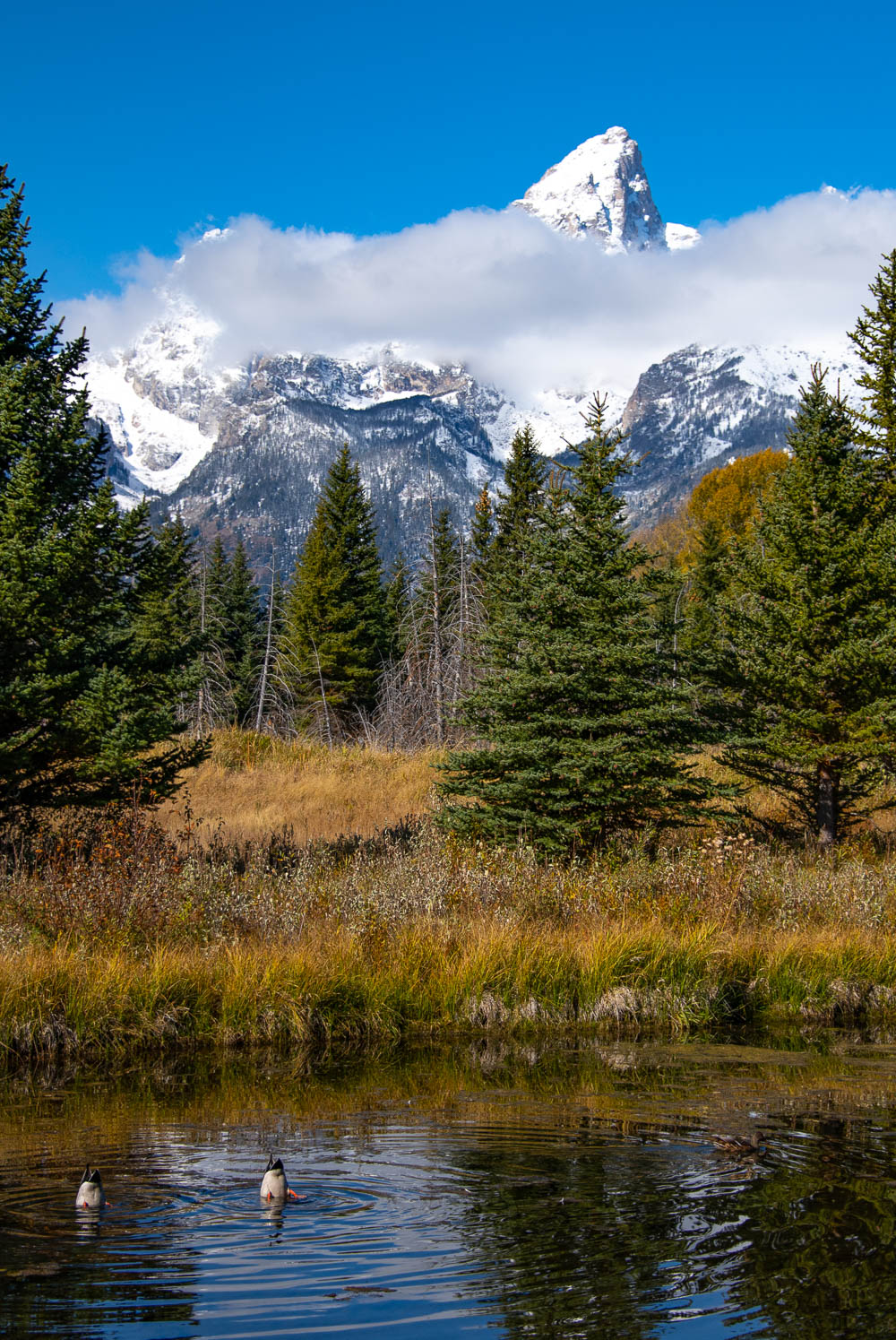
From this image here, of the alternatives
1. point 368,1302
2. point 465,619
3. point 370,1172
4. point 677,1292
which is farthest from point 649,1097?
point 465,619

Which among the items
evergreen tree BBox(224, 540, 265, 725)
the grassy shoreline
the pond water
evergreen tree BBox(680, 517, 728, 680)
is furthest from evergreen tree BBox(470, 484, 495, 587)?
the pond water

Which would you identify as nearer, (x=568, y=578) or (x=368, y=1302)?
(x=368, y=1302)

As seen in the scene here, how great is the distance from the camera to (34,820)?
12.1 m

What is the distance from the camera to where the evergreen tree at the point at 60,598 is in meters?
11.2

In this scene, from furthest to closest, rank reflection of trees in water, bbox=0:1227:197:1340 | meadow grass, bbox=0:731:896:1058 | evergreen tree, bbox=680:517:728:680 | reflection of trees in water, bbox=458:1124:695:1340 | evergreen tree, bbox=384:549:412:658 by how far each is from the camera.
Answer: evergreen tree, bbox=384:549:412:658, evergreen tree, bbox=680:517:728:680, meadow grass, bbox=0:731:896:1058, reflection of trees in water, bbox=458:1124:695:1340, reflection of trees in water, bbox=0:1227:197:1340

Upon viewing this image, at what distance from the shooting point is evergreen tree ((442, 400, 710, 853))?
43.4ft

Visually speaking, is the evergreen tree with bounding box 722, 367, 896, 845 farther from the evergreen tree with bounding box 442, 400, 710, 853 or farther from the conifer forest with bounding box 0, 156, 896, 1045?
the evergreen tree with bounding box 442, 400, 710, 853

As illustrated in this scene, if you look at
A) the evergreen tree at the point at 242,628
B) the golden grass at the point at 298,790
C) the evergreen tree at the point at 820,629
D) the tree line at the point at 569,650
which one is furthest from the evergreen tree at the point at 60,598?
the evergreen tree at the point at 242,628

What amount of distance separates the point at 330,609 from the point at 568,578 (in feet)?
89.3

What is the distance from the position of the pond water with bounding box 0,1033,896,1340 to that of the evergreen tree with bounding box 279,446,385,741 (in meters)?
31.3

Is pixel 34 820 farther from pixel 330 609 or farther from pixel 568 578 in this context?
pixel 330 609

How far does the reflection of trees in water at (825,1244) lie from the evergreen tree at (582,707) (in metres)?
7.85

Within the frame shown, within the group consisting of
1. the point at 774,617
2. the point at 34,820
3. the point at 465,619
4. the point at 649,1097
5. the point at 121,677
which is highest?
the point at 465,619

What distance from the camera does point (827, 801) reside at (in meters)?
16.1
